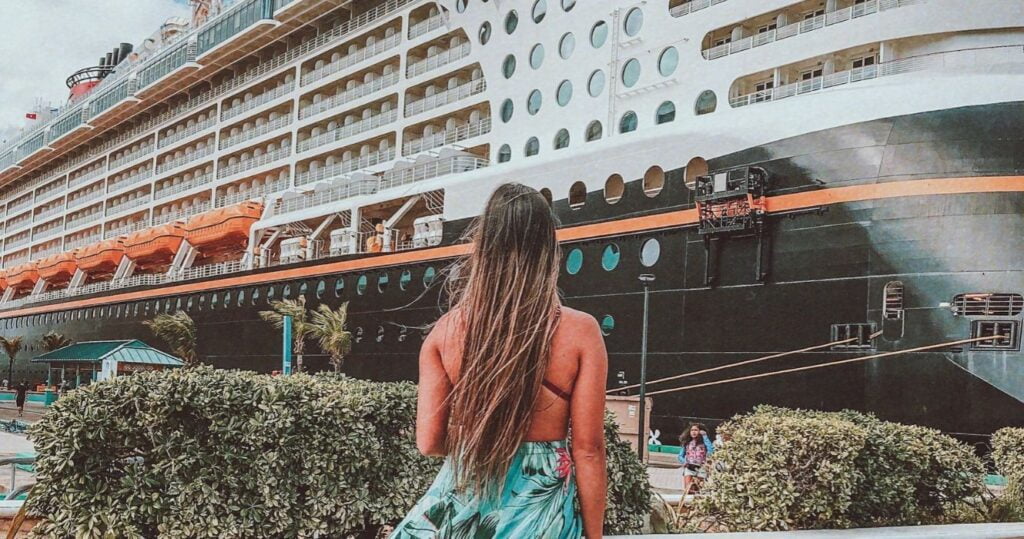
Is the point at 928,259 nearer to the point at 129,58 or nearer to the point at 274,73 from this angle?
the point at 274,73

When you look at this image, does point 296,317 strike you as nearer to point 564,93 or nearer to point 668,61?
point 564,93

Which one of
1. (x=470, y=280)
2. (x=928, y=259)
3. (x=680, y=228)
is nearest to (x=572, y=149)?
(x=680, y=228)

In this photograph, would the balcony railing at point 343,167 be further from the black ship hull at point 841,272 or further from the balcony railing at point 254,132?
the black ship hull at point 841,272

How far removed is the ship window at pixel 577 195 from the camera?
17484mm

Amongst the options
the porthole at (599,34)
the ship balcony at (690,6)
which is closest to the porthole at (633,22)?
the porthole at (599,34)

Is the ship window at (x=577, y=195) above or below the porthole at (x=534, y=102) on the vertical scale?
below

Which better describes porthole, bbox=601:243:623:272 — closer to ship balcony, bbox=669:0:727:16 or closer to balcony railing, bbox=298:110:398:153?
ship balcony, bbox=669:0:727:16

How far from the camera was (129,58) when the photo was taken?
171 feet

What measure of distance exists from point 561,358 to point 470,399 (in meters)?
0.25

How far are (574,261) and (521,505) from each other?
1494cm

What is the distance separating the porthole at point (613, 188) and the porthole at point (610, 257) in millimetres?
841

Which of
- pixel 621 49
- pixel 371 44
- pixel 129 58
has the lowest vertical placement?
pixel 621 49

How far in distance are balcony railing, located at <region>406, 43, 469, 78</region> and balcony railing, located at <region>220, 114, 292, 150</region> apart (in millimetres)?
8096

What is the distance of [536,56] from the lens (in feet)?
67.4
